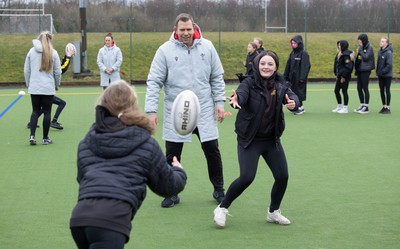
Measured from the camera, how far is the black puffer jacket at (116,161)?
414 cm

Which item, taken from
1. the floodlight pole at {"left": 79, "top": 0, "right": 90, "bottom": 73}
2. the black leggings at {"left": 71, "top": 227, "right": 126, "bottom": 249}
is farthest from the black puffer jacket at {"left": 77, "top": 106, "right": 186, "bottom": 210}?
the floodlight pole at {"left": 79, "top": 0, "right": 90, "bottom": 73}

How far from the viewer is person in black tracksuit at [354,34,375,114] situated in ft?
53.7

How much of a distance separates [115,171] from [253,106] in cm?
278

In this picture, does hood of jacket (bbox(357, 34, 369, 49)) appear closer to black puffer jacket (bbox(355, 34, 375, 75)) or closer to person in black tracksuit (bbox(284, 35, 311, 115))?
black puffer jacket (bbox(355, 34, 375, 75))

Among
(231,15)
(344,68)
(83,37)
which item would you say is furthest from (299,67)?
(231,15)

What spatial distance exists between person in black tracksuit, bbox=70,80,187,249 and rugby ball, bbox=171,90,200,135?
162cm

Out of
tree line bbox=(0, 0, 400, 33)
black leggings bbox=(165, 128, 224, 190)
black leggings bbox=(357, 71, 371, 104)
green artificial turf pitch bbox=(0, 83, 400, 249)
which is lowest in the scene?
green artificial turf pitch bbox=(0, 83, 400, 249)

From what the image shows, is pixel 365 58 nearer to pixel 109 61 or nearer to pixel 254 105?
pixel 109 61

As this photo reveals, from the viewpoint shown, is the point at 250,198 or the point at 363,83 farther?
the point at 363,83

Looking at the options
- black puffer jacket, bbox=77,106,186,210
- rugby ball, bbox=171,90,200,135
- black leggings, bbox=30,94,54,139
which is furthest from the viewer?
black leggings, bbox=30,94,54,139

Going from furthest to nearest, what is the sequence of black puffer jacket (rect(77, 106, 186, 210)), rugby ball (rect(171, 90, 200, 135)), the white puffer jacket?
the white puffer jacket < rugby ball (rect(171, 90, 200, 135)) < black puffer jacket (rect(77, 106, 186, 210))

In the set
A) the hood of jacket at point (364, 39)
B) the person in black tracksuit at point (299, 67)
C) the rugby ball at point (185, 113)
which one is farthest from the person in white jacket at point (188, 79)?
the hood of jacket at point (364, 39)

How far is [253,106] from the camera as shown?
22.1 feet

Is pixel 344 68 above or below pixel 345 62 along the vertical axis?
below
